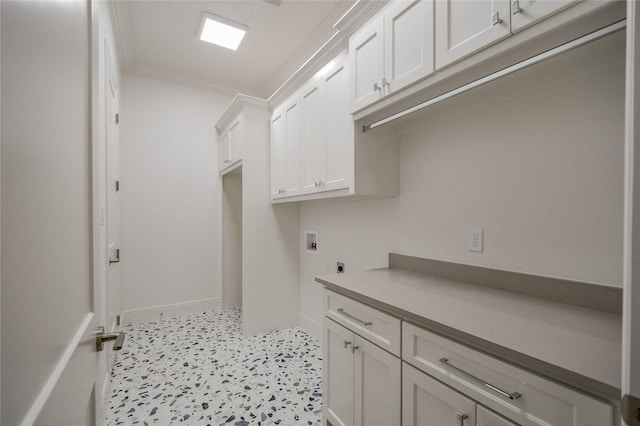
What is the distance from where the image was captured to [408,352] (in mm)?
1178

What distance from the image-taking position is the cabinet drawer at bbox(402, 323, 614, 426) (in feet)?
2.41

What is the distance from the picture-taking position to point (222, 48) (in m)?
3.20

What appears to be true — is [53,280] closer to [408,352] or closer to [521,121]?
[408,352]

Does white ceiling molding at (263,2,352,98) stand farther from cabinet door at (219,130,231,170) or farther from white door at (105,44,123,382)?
white door at (105,44,123,382)

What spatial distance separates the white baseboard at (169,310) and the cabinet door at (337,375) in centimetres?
264

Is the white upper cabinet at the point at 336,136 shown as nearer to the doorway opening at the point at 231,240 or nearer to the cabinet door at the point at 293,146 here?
the cabinet door at the point at 293,146

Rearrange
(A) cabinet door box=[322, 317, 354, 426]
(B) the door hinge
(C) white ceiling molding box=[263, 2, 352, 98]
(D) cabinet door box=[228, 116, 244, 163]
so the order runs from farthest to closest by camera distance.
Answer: (D) cabinet door box=[228, 116, 244, 163] < (C) white ceiling molding box=[263, 2, 352, 98] < (A) cabinet door box=[322, 317, 354, 426] < (B) the door hinge

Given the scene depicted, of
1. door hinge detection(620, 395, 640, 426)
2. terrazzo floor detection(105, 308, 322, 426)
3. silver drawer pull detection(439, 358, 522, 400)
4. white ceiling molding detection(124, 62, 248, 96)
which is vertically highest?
white ceiling molding detection(124, 62, 248, 96)

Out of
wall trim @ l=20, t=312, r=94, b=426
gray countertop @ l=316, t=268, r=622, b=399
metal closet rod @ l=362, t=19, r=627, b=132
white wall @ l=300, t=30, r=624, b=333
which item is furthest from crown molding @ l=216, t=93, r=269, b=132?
wall trim @ l=20, t=312, r=94, b=426

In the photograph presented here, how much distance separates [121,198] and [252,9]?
2.47 metres

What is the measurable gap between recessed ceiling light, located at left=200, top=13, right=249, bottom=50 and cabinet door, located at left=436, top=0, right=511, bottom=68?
2.21 m

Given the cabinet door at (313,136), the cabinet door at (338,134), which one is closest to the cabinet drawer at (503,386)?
the cabinet door at (338,134)

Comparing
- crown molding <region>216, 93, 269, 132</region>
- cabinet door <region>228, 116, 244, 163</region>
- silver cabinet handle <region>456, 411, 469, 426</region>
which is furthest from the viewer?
cabinet door <region>228, 116, 244, 163</region>

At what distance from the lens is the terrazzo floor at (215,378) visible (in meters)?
1.87
